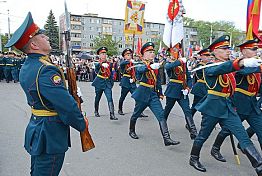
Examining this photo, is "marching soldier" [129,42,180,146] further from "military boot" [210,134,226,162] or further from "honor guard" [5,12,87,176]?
"honor guard" [5,12,87,176]

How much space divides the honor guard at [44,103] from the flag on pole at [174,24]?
3.60 m

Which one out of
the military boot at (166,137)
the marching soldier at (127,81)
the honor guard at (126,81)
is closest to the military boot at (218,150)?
the military boot at (166,137)

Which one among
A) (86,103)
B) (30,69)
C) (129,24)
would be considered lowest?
(86,103)

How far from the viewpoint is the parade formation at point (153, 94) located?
2484 mm

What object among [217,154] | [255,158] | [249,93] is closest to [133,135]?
[217,154]

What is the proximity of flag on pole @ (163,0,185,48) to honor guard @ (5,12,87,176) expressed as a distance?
3.60 meters

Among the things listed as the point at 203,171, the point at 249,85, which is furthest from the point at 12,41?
the point at 249,85

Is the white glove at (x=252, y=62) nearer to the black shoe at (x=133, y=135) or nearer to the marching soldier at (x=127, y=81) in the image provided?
the black shoe at (x=133, y=135)

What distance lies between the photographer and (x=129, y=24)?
30.3 ft

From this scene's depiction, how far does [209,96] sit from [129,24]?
5654 mm

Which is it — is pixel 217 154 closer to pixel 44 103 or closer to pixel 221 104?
pixel 221 104

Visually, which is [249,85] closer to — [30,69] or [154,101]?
[154,101]

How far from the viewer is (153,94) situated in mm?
5484

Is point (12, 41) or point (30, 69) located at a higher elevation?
point (12, 41)
